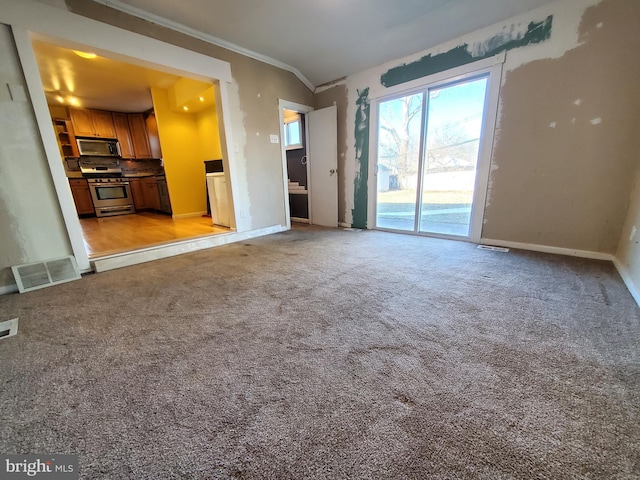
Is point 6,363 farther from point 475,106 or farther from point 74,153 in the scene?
point 74,153

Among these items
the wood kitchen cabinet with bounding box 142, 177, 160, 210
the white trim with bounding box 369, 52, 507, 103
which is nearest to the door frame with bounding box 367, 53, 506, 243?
the white trim with bounding box 369, 52, 507, 103

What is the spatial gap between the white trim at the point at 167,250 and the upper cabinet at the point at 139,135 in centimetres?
472

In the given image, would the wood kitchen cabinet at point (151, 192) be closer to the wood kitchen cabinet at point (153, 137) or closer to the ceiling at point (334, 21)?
the wood kitchen cabinet at point (153, 137)

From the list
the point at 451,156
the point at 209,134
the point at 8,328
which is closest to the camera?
the point at 8,328

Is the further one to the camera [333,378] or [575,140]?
[575,140]

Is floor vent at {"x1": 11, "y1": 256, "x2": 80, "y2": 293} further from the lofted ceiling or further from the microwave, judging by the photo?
the microwave

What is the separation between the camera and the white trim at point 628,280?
1.70 meters

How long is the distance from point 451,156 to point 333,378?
327cm

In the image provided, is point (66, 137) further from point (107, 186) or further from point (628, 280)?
point (628, 280)

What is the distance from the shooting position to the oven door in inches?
230

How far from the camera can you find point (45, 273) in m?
2.25

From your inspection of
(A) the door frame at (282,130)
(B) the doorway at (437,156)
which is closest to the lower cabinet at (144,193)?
(A) the door frame at (282,130)

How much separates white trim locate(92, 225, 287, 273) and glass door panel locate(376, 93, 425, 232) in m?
2.14

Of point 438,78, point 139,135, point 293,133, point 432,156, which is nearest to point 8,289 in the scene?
point 293,133
